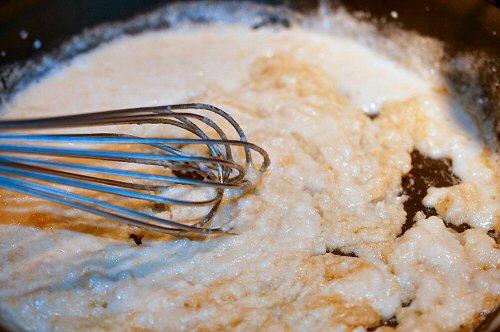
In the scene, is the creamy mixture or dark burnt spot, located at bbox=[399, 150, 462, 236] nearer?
the creamy mixture

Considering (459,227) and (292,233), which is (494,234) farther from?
(292,233)

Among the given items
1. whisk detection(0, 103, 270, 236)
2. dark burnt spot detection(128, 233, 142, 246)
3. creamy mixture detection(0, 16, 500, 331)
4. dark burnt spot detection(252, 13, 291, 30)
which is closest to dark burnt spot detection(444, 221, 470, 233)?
creamy mixture detection(0, 16, 500, 331)

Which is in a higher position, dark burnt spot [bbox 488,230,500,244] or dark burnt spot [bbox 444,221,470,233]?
dark burnt spot [bbox 488,230,500,244]

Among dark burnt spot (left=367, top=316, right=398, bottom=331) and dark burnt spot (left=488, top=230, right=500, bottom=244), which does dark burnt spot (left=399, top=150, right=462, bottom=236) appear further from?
dark burnt spot (left=367, top=316, right=398, bottom=331)

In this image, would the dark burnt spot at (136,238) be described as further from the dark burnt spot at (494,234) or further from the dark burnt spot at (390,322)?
the dark burnt spot at (494,234)

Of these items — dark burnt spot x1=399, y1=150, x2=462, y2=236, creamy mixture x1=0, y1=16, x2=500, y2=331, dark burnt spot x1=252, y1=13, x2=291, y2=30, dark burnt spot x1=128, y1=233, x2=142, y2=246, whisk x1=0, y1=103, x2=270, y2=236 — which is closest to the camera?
whisk x1=0, y1=103, x2=270, y2=236

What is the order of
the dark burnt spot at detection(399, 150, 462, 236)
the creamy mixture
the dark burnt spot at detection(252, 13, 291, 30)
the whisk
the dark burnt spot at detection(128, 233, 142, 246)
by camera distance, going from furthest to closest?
the dark burnt spot at detection(252, 13, 291, 30) < the dark burnt spot at detection(399, 150, 462, 236) < the dark burnt spot at detection(128, 233, 142, 246) < the creamy mixture < the whisk

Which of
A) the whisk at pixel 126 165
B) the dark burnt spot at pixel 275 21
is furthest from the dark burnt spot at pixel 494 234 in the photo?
the dark burnt spot at pixel 275 21
